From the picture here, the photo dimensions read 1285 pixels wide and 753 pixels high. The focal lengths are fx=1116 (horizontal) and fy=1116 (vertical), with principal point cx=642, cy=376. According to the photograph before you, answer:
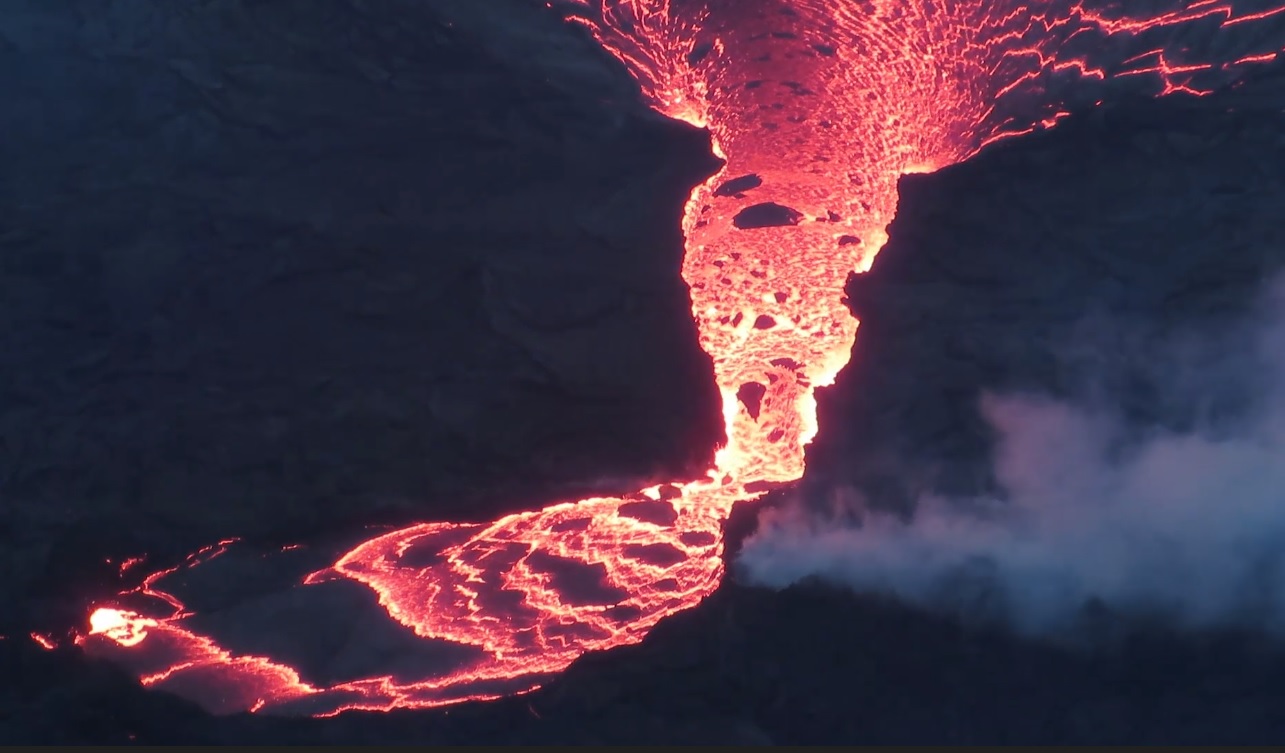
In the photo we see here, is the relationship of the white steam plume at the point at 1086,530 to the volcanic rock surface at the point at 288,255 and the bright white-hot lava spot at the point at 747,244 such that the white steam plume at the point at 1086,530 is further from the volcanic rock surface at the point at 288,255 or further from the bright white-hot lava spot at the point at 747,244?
the volcanic rock surface at the point at 288,255

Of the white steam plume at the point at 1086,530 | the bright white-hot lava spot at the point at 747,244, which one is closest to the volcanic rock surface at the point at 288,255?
the bright white-hot lava spot at the point at 747,244

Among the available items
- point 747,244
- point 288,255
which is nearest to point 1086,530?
point 747,244

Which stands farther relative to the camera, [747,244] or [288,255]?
[747,244]

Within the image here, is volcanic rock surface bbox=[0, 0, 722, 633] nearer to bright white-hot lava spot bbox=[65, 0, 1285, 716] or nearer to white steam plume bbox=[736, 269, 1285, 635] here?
bright white-hot lava spot bbox=[65, 0, 1285, 716]

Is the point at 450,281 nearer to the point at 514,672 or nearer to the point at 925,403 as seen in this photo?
the point at 514,672

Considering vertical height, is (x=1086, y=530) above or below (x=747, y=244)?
below

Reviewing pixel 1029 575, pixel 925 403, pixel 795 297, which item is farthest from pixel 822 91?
pixel 1029 575

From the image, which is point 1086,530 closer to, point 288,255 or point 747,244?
point 747,244

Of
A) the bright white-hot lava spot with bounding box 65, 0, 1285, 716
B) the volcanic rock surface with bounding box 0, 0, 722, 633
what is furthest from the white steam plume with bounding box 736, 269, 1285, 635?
the volcanic rock surface with bounding box 0, 0, 722, 633
